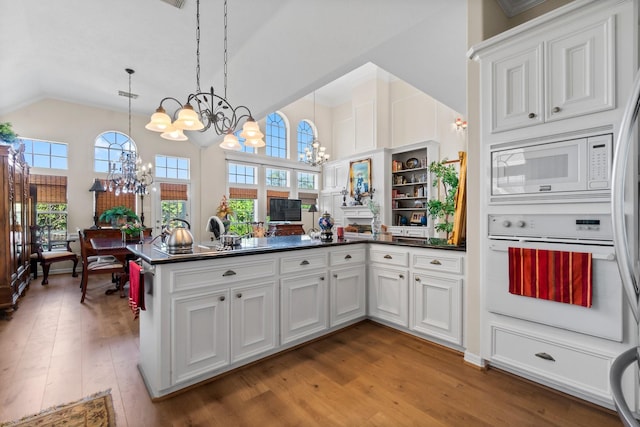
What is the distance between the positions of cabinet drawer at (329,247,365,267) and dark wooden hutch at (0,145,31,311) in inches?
156

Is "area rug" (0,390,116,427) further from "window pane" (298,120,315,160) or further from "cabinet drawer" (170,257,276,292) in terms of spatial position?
"window pane" (298,120,315,160)

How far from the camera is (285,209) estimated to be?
8.49 meters

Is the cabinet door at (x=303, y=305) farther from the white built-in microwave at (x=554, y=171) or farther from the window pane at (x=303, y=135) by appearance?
the window pane at (x=303, y=135)

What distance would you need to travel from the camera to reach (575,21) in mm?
1800

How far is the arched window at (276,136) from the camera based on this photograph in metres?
8.44

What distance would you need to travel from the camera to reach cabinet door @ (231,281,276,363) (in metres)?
2.21

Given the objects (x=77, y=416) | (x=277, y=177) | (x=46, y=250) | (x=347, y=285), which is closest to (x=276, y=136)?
(x=277, y=177)

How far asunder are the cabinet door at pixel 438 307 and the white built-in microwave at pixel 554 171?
863 mm

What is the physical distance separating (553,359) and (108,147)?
802 cm

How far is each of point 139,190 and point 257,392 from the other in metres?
5.09

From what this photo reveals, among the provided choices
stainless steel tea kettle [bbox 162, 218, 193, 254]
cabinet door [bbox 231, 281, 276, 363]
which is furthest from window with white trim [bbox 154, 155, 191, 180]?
cabinet door [bbox 231, 281, 276, 363]

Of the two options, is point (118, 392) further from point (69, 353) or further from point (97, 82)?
point (97, 82)

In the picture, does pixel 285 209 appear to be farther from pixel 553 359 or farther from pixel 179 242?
pixel 553 359

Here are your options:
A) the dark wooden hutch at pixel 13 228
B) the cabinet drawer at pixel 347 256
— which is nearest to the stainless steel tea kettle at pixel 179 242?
the cabinet drawer at pixel 347 256
